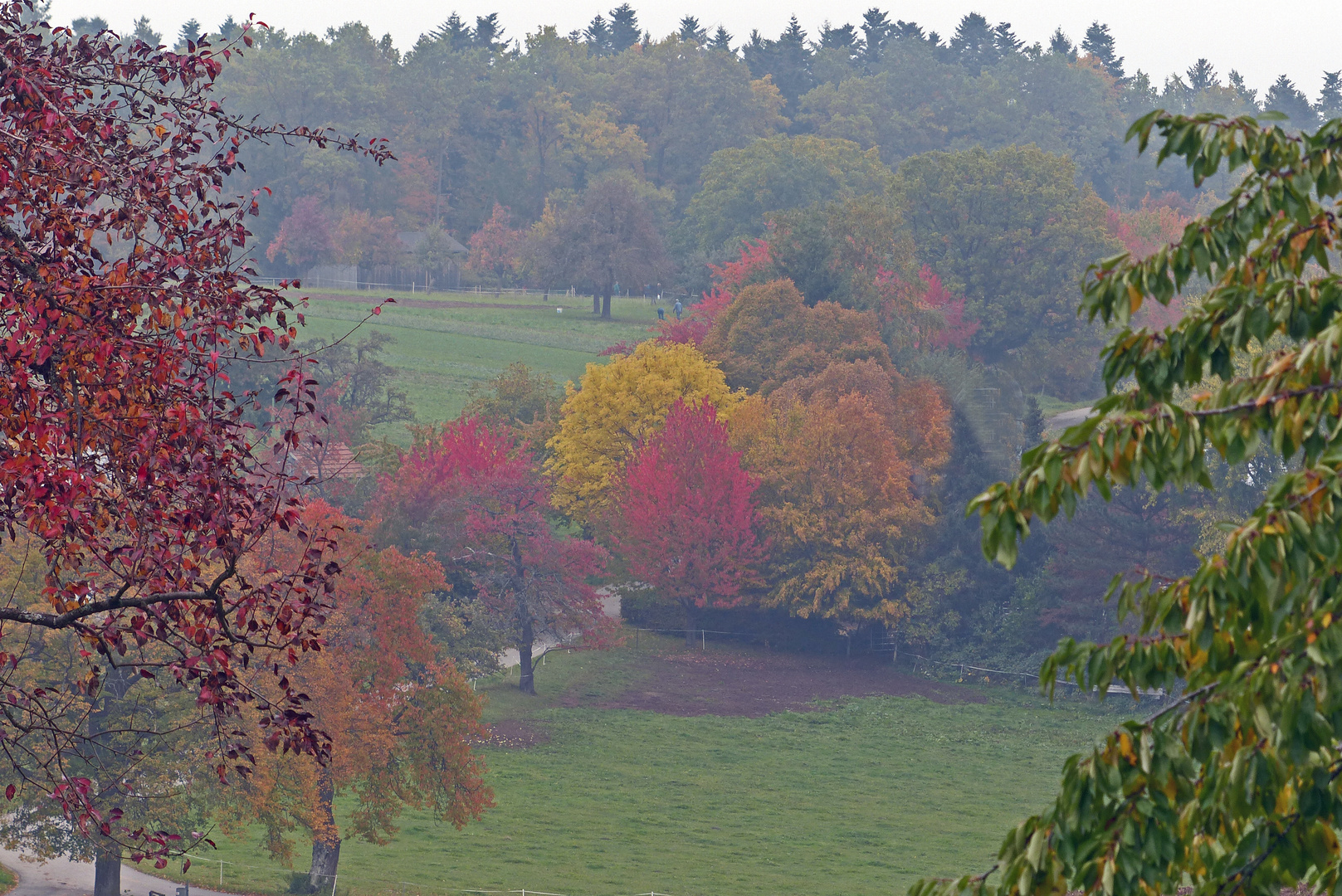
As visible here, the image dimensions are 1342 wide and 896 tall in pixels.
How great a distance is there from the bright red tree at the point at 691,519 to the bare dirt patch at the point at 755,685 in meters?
2.50

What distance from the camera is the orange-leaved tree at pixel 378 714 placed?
28.5 meters

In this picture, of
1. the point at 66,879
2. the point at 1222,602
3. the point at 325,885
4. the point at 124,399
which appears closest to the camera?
the point at 1222,602

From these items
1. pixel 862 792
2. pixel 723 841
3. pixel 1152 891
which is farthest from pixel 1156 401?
pixel 862 792

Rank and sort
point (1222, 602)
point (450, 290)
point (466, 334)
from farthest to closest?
point (450, 290) < point (466, 334) < point (1222, 602)

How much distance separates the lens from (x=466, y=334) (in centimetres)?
9181

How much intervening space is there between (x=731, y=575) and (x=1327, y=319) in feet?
158

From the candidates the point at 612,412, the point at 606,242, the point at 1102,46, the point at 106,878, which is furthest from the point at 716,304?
the point at 1102,46

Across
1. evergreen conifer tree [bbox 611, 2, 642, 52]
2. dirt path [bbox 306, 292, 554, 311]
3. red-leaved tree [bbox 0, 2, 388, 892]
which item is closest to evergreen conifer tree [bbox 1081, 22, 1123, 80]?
evergreen conifer tree [bbox 611, 2, 642, 52]

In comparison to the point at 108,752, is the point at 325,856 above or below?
below

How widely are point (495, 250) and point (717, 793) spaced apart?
79.6 metres

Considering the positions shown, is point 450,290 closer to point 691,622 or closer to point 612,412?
point 612,412

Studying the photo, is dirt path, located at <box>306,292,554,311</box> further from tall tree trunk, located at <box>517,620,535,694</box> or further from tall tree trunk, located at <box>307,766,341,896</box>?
tall tree trunk, located at <box>307,766,341,896</box>

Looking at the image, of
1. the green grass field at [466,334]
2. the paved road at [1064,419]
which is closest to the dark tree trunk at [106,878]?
the green grass field at [466,334]

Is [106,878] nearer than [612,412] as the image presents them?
Yes
